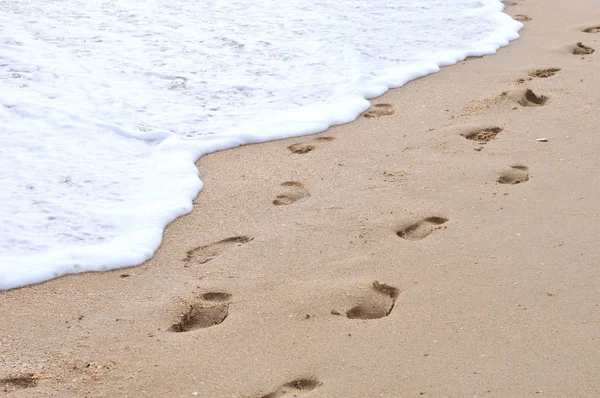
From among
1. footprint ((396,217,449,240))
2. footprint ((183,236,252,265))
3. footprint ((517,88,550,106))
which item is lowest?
footprint ((183,236,252,265))

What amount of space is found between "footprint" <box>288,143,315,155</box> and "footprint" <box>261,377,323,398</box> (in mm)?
1831

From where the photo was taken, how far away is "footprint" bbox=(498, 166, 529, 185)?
11.0 feet

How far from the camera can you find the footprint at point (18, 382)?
2238 mm

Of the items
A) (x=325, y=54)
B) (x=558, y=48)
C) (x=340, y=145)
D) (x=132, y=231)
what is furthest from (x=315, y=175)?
(x=558, y=48)

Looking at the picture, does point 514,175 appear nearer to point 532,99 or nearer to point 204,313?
point 532,99

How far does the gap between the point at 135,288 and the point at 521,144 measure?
2139mm

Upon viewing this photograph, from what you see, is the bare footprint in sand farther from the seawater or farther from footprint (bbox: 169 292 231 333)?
footprint (bbox: 169 292 231 333)

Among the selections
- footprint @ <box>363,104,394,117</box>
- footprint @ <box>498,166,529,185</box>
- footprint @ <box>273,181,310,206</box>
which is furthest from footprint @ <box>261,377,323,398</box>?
footprint @ <box>363,104,394,117</box>

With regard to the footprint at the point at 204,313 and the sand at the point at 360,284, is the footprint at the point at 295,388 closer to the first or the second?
the sand at the point at 360,284

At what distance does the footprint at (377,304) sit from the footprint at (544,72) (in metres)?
2.64

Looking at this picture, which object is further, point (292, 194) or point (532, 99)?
point (532, 99)

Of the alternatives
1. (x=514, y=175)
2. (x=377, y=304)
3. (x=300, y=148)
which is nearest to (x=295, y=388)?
(x=377, y=304)

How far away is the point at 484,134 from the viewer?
3867 millimetres

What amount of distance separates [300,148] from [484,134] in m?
1.02
